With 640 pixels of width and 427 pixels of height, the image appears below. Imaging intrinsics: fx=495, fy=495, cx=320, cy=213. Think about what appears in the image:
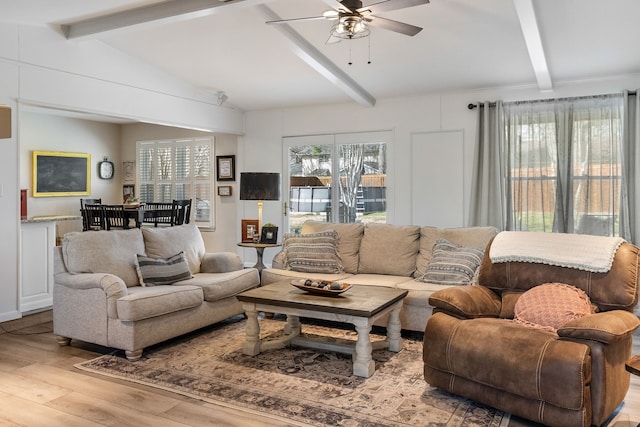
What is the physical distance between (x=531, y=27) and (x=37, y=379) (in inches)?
172

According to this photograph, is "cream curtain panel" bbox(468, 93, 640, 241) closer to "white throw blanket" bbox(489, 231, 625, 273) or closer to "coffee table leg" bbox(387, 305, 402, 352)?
"white throw blanket" bbox(489, 231, 625, 273)

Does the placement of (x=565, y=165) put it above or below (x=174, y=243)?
above

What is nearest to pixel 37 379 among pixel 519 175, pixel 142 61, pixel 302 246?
pixel 302 246

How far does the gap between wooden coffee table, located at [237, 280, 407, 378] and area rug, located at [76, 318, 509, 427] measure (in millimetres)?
70

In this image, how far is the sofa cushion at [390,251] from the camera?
4676mm

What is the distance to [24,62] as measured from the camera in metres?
4.48

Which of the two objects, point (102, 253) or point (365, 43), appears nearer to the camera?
point (102, 253)

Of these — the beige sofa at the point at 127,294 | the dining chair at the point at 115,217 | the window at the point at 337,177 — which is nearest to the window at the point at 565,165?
the window at the point at 337,177

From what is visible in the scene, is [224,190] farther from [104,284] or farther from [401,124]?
[104,284]

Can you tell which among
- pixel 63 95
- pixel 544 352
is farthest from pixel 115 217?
pixel 544 352

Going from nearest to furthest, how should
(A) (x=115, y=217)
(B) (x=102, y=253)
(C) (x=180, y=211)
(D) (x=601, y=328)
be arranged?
(D) (x=601, y=328) → (B) (x=102, y=253) → (A) (x=115, y=217) → (C) (x=180, y=211)

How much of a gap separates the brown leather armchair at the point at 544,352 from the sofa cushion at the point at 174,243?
251 cm

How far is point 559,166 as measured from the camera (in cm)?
522

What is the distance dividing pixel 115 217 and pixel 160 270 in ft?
6.55
